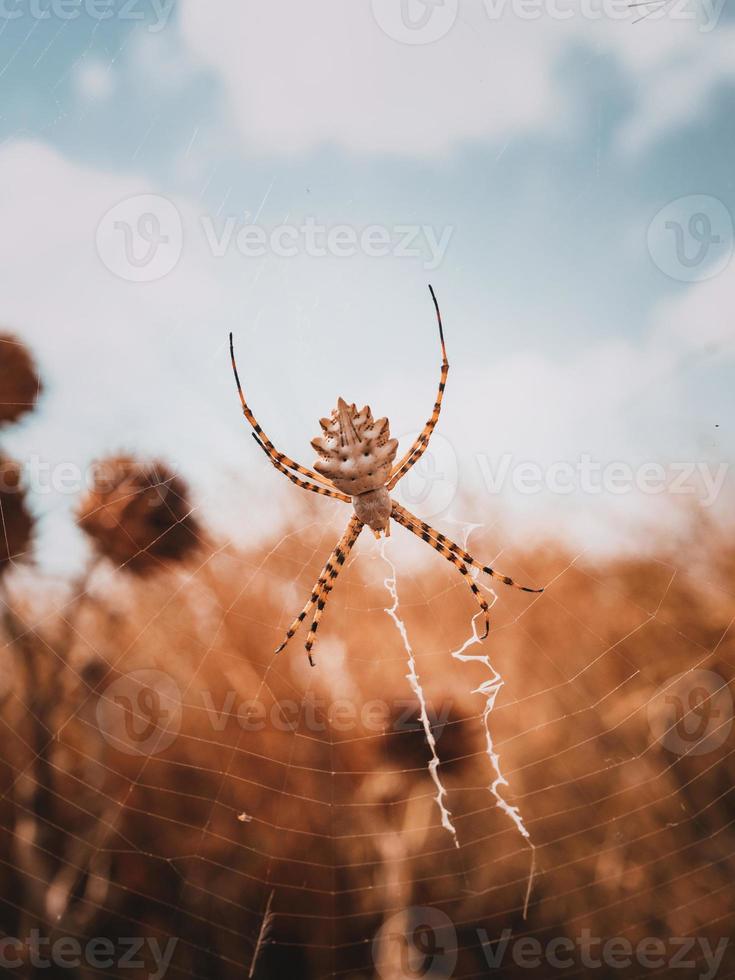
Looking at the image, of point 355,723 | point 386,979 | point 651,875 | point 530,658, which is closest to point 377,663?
point 355,723

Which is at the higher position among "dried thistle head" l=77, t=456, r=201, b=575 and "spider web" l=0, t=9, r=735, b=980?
"dried thistle head" l=77, t=456, r=201, b=575

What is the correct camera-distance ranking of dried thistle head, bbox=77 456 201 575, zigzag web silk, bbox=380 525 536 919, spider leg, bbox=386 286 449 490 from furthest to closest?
zigzag web silk, bbox=380 525 536 919 < dried thistle head, bbox=77 456 201 575 < spider leg, bbox=386 286 449 490

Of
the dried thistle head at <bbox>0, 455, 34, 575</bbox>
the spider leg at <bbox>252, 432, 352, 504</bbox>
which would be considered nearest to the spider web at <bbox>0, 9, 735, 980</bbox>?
the dried thistle head at <bbox>0, 455, 34, 575</bbox>

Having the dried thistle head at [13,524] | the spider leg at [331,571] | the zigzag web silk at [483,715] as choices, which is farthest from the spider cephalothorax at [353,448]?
the dried thistle head at [13,524]

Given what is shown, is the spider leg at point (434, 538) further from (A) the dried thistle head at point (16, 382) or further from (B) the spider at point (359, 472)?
(A) the dried thistle head at point (16, 382)

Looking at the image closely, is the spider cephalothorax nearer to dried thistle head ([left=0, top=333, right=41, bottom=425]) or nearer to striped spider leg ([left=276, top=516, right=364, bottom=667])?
striped spider leg ([left=276, top=516, right=364, bottom=667])
